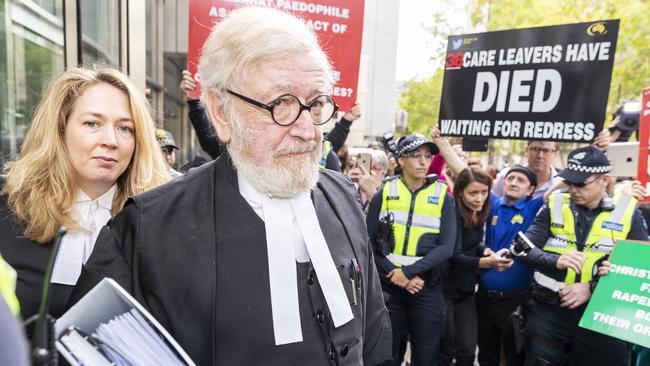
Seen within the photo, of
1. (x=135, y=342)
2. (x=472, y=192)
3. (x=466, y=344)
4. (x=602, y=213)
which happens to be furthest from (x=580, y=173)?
(x=135, y=342)

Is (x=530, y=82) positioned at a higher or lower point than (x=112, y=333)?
higher

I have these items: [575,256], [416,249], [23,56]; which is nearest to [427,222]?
[416,249]

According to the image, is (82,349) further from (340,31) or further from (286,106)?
(340,31)

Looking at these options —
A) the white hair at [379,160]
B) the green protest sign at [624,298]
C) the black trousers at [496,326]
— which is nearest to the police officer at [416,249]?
the black trousers at [496,326]

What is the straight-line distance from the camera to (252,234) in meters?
1.26

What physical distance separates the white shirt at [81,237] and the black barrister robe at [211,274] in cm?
50

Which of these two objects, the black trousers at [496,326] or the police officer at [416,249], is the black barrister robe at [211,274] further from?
the black trousers at [496,326]

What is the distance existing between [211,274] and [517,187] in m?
3.47

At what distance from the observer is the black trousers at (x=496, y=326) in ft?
12.6

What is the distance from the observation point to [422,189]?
151 inches

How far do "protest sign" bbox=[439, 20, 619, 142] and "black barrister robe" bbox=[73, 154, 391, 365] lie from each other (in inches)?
127

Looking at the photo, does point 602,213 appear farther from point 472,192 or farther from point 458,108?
point 458,108

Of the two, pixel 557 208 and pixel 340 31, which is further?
pixel 340 31

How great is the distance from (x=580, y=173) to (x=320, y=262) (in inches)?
104
